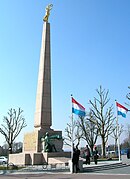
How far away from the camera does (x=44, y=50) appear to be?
27.2m

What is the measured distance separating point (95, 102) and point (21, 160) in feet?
67.6

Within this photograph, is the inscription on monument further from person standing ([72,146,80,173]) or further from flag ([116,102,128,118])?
flag ([116,102,128,118])

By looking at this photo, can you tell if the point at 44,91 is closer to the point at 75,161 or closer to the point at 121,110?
the point at 121,110

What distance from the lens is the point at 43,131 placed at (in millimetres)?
24188

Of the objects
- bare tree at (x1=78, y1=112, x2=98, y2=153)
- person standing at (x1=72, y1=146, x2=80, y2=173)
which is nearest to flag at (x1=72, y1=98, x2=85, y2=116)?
person standing at (x1=72, y1=146, x2=80, y2=173)

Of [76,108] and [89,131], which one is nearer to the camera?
[76,108]

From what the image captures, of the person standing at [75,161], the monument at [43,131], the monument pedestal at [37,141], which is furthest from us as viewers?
the monument pedestal at [37,141]

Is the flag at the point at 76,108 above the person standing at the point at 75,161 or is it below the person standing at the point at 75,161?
above

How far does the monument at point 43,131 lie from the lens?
22906 mm

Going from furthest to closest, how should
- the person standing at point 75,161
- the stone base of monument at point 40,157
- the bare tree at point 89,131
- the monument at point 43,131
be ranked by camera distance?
the bare tree at point 89,131 → the monument at point 43,131 → the stone base of monument at point 40,157 → the person standing at point 75,161

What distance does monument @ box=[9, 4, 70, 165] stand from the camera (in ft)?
75.2

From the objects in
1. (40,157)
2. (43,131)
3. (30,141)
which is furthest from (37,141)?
(40,157)

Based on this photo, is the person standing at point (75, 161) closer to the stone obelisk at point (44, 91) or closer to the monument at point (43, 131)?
the monument at point (43, 131)

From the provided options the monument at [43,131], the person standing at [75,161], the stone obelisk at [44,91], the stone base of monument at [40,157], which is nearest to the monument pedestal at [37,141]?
the monument at [43,131]
